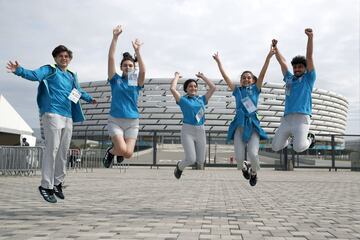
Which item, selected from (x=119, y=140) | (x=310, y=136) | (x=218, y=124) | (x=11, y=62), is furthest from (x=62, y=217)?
(x=218, y=124)

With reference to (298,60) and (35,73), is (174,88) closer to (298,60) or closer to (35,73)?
(298,60)

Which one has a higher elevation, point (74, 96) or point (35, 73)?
point (35, 73)

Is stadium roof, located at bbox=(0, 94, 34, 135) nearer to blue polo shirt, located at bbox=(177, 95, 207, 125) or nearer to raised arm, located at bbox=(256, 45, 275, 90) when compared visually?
blue polo shirt, located at bbox=(177, 95, 207, 125)

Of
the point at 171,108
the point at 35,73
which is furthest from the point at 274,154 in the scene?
the point at 171,108

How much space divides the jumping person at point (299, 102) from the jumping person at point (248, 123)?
0.42 meters

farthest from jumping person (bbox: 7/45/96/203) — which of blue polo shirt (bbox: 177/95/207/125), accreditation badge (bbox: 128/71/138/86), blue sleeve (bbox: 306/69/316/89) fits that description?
blue sleeve (bbox: 306/69/316/89)

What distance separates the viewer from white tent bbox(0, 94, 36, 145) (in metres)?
18.8

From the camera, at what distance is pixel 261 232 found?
417cm

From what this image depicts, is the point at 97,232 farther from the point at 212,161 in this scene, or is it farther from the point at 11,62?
the point at 212,161

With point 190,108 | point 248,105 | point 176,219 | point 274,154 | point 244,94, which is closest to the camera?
point 176,219

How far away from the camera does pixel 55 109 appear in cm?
567

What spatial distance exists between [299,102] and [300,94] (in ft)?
0.43

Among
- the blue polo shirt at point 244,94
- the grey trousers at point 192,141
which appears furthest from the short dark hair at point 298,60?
the grey trousers at point 192,141

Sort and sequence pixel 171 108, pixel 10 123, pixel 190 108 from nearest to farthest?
pixel 190 108 → pixel 10 123 → pixel 171 108
